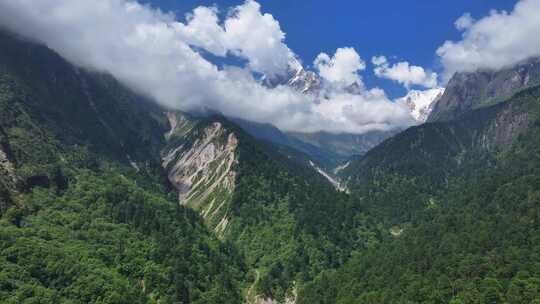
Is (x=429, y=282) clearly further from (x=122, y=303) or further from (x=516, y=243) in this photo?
(x=122, y=303)

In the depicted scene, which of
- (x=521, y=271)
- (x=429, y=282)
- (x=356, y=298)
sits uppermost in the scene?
(x=521, y=271)

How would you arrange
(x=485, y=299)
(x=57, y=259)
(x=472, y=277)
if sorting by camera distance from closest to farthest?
(x=485, y=299) → (x=472, y=277) → (x=57, y=259)

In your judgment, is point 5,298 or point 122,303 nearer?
point 5,298

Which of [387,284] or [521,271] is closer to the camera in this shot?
[521,271]

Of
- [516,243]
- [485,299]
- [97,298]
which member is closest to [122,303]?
[97,298]

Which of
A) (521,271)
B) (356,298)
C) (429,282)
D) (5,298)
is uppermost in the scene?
(521,271)

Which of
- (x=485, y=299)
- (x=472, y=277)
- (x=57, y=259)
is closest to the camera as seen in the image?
(x=485, y=299)

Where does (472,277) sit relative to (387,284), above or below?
above

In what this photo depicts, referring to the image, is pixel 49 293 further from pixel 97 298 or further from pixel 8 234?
pixel 8 234

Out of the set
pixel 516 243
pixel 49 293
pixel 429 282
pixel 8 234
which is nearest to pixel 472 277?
pixel 429 282
